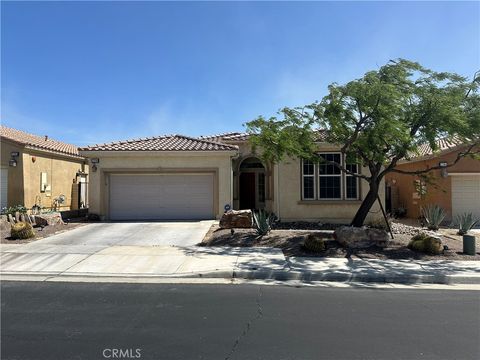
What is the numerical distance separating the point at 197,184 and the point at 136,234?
476cm

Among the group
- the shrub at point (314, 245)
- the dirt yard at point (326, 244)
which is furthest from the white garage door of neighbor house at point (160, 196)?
the shrub at point (314, 245)

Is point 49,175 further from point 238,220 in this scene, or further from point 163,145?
point 238,220

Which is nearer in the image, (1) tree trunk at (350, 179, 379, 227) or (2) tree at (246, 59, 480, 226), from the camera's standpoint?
(2) tree at (246, 59, 480, 226)

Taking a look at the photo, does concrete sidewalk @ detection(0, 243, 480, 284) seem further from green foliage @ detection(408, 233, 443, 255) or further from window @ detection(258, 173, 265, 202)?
window @ detection(258, 173, 265, 202)

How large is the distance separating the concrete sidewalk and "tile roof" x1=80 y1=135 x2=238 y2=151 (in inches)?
284

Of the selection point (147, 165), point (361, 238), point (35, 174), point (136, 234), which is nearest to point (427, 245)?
point (361, 238)

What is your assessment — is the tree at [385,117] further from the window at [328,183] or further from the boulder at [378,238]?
the window at [328,183]

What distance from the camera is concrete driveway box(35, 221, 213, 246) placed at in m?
13.3

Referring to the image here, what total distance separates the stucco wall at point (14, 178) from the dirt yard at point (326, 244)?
9220mm

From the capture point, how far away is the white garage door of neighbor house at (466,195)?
66.7ft

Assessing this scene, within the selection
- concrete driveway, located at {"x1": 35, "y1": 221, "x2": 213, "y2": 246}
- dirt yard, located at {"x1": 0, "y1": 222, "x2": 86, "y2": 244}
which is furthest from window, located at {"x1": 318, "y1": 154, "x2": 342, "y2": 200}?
dirt yard, located at {"x1": 0, "y1": 222, "x2": 86, "y2": 244}

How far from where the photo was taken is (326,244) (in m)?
12.6

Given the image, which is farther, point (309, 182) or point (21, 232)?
point (309, 182)

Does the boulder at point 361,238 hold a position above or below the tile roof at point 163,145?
below
